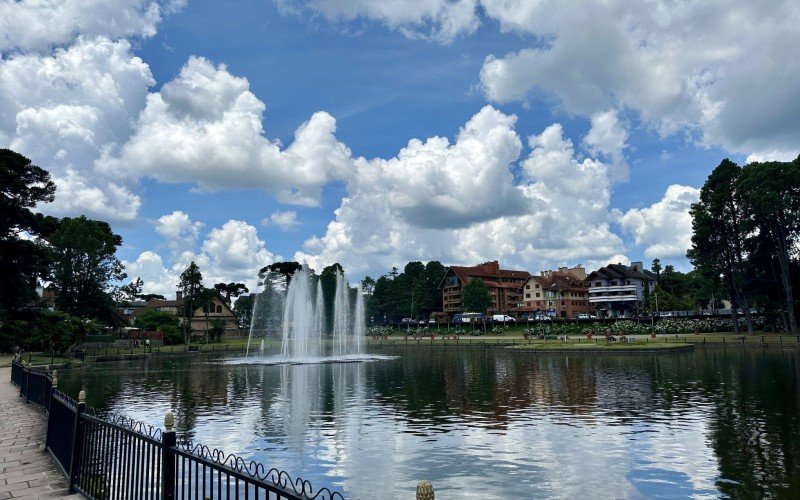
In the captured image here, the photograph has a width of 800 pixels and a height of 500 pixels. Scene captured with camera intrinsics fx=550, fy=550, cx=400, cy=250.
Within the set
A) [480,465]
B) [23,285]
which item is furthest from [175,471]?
[23,285]

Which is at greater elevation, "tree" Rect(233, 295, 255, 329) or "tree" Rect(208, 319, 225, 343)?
"tree" Rect(233, 295, 255, 329)

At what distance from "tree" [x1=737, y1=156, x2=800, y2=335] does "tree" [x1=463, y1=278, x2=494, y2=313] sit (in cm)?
6441

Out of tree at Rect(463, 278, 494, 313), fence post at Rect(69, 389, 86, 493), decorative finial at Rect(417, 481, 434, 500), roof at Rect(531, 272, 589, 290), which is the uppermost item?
roof at Rect(531, 272, 589, 290)

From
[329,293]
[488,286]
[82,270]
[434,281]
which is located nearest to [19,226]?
[82,270]

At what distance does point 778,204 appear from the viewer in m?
72.5

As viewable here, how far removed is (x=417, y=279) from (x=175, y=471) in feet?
500

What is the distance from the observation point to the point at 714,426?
20375 millimetres

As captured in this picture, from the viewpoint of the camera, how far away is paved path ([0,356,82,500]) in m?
11.3

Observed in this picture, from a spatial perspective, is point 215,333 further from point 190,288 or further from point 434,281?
point 434,281

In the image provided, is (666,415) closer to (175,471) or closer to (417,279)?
(175,471)

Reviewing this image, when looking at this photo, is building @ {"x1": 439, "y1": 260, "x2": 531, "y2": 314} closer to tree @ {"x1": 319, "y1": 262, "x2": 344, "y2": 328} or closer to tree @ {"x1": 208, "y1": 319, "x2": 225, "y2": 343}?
tree @ {"x1": 319, "y1": 262, "x2": 344, "y2": 328}

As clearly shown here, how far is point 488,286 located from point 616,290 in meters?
34.1

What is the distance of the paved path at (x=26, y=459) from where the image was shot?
1127 centimetres

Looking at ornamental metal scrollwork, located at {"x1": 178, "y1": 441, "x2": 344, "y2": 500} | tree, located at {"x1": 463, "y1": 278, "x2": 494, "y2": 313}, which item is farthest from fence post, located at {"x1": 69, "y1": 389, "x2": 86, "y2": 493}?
tree, located at {"x1": 463, "y1": 278, "x2": 494, "y2": 313}
